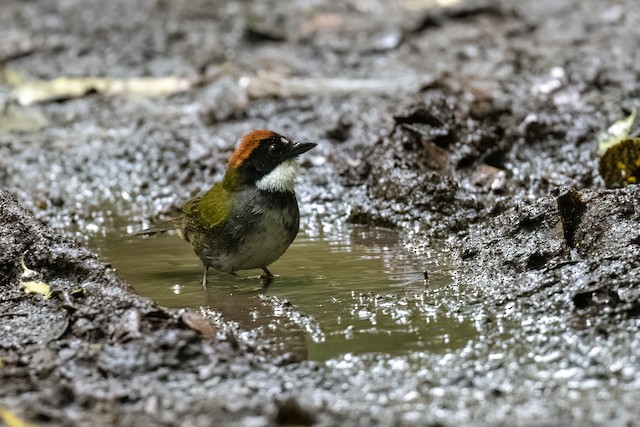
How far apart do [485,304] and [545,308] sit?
1.09ft

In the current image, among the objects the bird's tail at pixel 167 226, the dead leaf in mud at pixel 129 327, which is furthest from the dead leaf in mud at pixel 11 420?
the bird's tail at pixel 167 226

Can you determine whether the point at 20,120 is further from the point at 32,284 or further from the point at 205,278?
the point at 32,284

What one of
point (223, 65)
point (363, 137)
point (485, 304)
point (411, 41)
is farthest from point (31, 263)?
point (411, 41)

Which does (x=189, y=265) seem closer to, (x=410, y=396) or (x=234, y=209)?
(x=234, y=209)

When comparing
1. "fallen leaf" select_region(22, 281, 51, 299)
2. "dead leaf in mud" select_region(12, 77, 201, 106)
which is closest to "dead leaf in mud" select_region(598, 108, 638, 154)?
"fallen leaf" select_region(22, 281, 51, 299)

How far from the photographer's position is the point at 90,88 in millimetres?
10836

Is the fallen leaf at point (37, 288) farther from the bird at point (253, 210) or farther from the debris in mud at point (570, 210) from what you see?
the debris in mud at point (570, 210)

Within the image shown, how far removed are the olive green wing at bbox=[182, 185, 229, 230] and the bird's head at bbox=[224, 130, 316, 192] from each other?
0.14 m

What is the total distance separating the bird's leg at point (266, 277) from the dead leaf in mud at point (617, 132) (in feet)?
9.67

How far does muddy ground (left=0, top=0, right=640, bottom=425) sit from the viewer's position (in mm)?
3879

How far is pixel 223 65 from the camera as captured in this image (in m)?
11.3

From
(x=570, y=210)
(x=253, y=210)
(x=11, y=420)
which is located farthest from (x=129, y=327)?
(x=570, y=210)

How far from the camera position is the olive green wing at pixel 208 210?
616cm

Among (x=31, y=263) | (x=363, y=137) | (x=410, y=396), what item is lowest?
(x=410, y=396)
